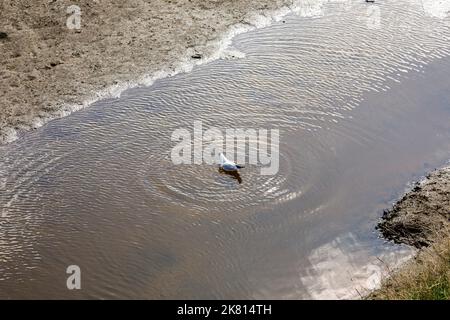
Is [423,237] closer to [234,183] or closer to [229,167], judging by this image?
[234,183]

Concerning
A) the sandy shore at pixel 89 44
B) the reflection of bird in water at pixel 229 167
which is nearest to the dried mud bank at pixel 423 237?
the reflection of bird in water at pixel 229 167

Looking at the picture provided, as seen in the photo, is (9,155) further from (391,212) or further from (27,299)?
(391,212)

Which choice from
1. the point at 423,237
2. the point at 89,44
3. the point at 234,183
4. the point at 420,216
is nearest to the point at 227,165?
the point at 234,183

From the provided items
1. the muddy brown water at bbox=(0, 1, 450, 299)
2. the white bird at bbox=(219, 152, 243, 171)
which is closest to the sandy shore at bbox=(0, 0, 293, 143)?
the muddy brown water at bbox=(0, 1, 450, 299)

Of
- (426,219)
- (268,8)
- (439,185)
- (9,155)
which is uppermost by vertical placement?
(268,8)

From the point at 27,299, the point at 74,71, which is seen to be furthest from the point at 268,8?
the point at 27,299
